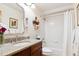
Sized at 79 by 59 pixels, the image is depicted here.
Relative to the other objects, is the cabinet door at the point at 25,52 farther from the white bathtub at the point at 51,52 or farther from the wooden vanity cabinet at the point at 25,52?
the white bathtub at the point at 51,52

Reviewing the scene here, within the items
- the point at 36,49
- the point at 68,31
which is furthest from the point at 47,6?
the point at 36,49

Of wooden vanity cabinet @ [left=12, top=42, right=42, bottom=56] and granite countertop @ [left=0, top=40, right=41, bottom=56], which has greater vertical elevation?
granite countertop @ [left=0, top=40, right=41, bottom=56]

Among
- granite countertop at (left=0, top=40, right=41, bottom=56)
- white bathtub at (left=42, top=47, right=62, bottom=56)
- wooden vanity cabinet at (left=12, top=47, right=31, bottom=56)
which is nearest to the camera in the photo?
granite countertop at (left=0, top=40, right=41, bottom=56)

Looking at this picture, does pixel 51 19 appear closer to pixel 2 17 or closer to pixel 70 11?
pixel 70 11

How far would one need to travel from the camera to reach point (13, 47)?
1.43m

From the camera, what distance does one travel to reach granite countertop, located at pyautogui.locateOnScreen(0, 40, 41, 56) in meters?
1.20

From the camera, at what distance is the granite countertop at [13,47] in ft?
3.93

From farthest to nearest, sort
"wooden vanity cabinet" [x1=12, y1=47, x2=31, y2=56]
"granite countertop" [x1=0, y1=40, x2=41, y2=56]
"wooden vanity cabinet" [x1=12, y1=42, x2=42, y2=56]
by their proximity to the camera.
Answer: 1. "wooden vanity cabinet" [x1=12, y1=42, x2=42, y2=56]
2. "wooden vanity cabinet" [x1=12, y1=47, x2=31, y2=56]
3. "granite countertop" [x1=0, y1=40, x2=41, y2=56]

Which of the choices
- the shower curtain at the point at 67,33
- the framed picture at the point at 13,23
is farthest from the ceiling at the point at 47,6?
the framed picture at the point at 13,23

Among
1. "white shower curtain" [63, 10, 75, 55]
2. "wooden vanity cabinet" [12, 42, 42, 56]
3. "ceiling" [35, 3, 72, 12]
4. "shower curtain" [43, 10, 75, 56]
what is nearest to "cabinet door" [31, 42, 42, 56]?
"wooden vanity cabinet" [12, 42, 42, 56]

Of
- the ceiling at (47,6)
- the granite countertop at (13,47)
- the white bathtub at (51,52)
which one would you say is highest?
the ceiling at (47,6)

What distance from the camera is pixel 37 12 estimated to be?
1677 mm

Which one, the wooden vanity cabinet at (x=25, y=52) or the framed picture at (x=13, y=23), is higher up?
the framed picture at (x=13, y=23)

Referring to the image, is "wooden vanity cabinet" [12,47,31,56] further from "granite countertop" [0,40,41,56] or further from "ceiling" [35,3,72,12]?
"ceiling" [35,3,72,12]
